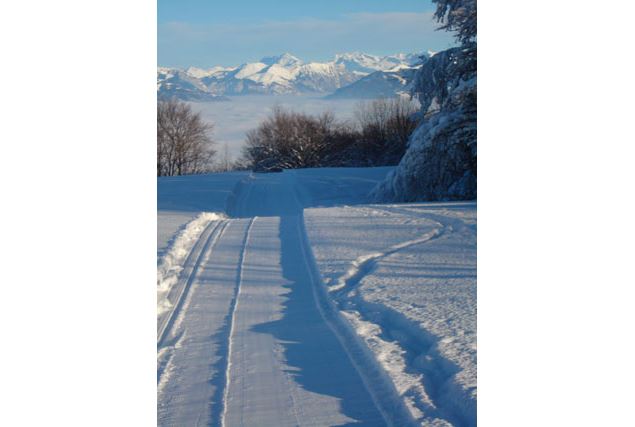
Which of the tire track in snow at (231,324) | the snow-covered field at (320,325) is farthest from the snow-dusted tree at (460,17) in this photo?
the tire track in snow at (231,324)

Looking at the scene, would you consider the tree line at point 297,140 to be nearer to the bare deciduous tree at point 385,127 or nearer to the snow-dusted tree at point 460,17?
the bare deciduous tree at point 385,127

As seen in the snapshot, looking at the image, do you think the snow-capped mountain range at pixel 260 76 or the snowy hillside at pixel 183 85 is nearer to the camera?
→ the snowy hillside at pixel 183 85

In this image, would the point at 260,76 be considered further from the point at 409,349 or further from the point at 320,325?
the point at 409,349

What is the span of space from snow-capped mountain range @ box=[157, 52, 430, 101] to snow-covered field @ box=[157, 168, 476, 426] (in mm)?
1712

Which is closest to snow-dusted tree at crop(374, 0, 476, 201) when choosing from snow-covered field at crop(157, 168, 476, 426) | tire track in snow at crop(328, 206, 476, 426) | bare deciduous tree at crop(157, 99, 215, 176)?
snow-covered field at crop(157, 168, 476, 426)

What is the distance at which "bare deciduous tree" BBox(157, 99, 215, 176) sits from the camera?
79.6ft

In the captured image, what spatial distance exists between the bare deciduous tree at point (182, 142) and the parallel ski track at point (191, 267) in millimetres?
14044

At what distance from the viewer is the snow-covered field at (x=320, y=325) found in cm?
300

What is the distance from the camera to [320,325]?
436 cm

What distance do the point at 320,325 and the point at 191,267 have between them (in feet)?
8.38
